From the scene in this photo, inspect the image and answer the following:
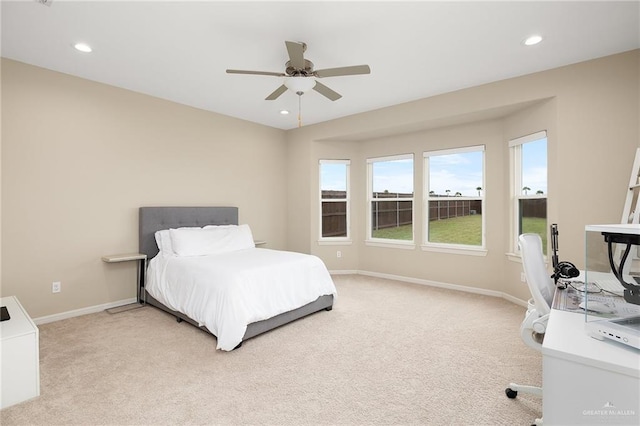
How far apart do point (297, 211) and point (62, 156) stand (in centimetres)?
350

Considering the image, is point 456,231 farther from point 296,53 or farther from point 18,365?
point 18,365

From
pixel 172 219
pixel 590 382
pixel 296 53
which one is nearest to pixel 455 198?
pixel 296 53

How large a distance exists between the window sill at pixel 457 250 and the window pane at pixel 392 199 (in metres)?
0.40

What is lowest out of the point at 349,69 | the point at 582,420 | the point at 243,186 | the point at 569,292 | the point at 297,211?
the point at 582,420

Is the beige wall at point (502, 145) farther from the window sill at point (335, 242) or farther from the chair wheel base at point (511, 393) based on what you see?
the chair wheel base at point (511, 393)

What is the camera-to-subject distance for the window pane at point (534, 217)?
3783 mm

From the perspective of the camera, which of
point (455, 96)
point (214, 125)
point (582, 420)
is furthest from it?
point (214, 125)

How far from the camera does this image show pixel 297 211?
234 inches

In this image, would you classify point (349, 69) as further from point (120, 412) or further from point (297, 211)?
point (297, 211)

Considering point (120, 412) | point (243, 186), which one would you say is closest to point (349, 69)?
point (120, 412)

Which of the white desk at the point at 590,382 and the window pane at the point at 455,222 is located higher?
the window pane at the point at 455,222

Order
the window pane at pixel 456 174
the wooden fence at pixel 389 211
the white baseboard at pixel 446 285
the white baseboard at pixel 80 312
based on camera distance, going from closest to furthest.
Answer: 1. the white baseboard at pixel 80 312
2. the white baseboard at pixel 446 285
3. the window pane at pixel 456 174
4. the wooden fence at pixel 389 211

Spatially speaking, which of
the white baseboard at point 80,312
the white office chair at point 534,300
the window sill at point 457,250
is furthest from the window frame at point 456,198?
the white baseboard at point 80,312

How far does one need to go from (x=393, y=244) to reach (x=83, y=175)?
4.50 meters
